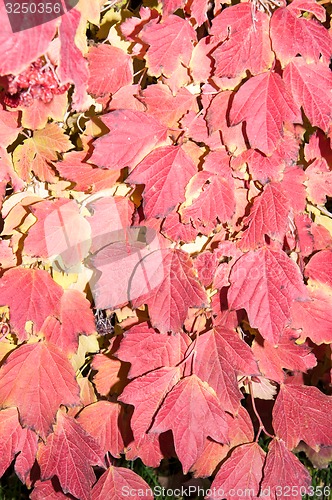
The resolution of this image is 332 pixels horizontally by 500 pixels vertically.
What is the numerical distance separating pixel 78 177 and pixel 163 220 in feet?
0.63

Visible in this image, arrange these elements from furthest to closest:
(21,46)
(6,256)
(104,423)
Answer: (104,423)
(6,256)
(21,46)

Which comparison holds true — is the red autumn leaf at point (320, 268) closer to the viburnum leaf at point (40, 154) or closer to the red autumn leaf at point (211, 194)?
the red autumn leaf at point (211, 194)

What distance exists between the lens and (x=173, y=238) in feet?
3.63

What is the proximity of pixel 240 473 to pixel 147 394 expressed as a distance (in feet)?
0.89

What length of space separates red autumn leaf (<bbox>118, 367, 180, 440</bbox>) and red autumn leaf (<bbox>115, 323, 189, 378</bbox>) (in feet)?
0.09

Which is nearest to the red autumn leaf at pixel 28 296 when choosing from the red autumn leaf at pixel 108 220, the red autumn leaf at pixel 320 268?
the red autumn leaf at pixel 108 220

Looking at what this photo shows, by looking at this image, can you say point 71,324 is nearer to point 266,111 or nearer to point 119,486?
point 119,486

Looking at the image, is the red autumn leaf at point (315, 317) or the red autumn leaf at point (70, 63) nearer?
the red autumn leaf at point (70, 63)

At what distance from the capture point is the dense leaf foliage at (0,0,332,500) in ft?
3.35

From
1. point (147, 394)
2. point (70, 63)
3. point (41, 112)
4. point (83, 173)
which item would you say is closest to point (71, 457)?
point (147, 394)

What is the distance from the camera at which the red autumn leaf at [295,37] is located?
3.25 ft

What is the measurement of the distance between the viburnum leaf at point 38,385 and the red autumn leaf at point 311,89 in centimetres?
68

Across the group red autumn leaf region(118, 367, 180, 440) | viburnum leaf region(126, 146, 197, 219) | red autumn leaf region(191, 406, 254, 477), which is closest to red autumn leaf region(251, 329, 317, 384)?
red autumn leaf region(191, 406, 254, 477)

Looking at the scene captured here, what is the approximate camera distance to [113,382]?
4.20 ft
